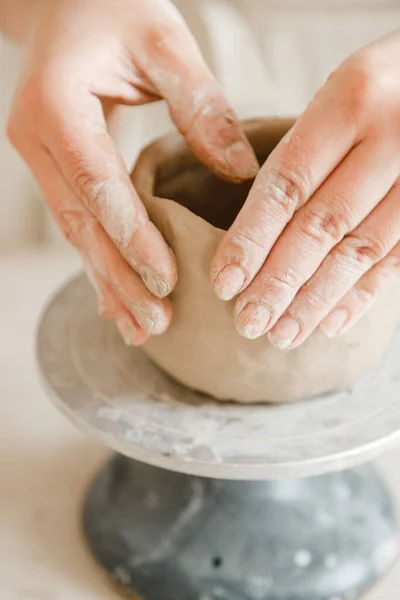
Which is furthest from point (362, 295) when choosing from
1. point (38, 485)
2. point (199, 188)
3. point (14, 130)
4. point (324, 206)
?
point (38, 485)

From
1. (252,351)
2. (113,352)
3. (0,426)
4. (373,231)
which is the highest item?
(373,231)

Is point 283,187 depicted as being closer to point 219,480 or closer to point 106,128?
point 106,128

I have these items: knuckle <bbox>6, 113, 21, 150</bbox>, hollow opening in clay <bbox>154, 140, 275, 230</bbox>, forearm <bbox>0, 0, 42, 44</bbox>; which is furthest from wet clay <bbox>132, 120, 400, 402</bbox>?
forearm <bbox>0, 0, 42, 44</bbox>

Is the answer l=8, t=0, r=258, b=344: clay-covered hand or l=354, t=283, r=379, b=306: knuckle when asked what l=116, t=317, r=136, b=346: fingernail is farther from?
l=354, t=283, r=379, b=306: knuckle

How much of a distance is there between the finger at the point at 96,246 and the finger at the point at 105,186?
2cm

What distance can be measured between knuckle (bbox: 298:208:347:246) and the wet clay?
84 millimetres

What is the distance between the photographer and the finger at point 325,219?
2.32ft

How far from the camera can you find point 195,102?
2.81ft

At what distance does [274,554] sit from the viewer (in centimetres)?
94

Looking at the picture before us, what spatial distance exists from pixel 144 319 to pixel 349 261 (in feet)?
0.73

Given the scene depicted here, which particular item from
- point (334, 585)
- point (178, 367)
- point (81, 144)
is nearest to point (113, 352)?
point (178, 367)

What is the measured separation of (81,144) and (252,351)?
0.28m

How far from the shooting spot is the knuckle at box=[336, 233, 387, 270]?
0.73m

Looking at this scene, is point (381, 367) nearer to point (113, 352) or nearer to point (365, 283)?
point (365, 283)
